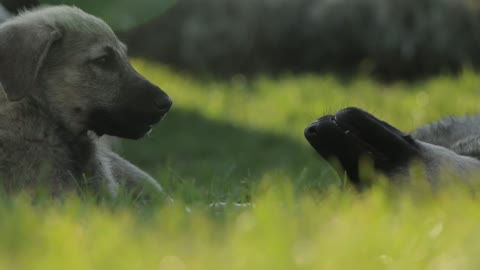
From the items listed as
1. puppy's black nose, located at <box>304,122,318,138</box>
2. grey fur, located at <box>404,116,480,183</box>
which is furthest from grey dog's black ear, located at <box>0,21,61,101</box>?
grey fur, located at <box>404,116,480,183</box>

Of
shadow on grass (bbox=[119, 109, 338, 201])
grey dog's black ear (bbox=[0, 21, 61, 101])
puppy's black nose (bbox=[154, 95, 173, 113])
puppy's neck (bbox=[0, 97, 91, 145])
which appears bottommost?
shadow on grass (bbox=[119, 109, 338, 201])

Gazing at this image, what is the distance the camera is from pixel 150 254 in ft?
8.66

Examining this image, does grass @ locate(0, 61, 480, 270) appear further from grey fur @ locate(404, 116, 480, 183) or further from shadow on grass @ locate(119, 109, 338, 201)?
shadow on grass @ locate(119, 109, 338, 201)

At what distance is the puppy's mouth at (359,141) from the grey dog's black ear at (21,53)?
3.67 feet

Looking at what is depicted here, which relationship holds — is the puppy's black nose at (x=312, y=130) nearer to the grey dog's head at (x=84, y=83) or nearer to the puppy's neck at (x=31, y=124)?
the grey dog's head at (x=84, y=83)

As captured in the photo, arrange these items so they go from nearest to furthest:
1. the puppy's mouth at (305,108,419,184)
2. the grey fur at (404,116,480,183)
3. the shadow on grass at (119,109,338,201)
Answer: the puppy's mouth at (305,108,419,184)
the grey fur at (404,116,480,183)
the shadow on grass at (119,109,338,201)

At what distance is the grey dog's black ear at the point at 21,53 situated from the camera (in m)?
3.86

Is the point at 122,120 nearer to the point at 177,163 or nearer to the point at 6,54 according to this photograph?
the point at 6,54

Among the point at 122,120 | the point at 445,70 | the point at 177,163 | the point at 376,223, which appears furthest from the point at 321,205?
the point at 445,70

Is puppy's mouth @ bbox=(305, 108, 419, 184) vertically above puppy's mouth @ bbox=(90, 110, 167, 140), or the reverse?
puppy's mouth @ bbox=(305, 108, 419, 184)

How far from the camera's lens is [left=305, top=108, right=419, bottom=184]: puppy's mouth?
3.99 m

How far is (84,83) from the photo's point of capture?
4.05 m

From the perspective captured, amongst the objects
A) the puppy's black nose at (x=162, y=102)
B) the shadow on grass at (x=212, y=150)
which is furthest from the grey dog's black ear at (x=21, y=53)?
the shadow on grass at (x=212, y=150)

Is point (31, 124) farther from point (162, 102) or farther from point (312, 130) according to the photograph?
point (312, 130)
